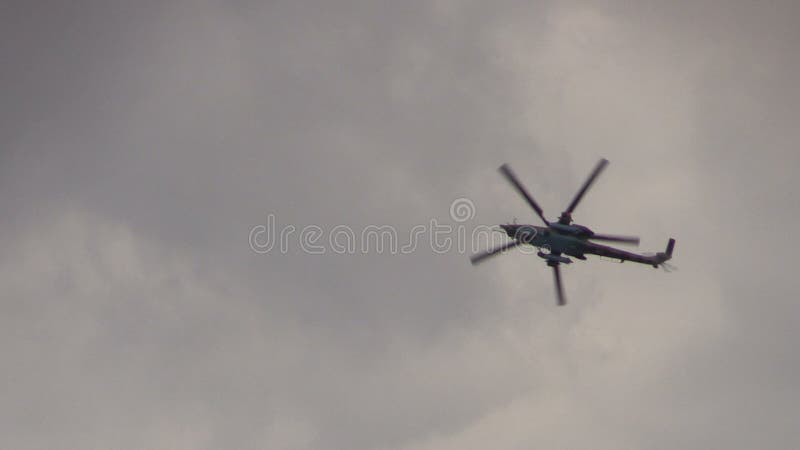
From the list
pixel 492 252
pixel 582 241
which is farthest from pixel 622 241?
pixel 492 252

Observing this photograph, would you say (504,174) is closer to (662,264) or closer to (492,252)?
(492,252)

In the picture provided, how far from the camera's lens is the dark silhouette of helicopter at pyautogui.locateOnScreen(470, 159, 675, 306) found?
135000 millimetres

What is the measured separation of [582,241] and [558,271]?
432 cm

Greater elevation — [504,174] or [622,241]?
[504,174]

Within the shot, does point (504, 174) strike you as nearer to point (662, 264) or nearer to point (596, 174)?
point (596, 174)

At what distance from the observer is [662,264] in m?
138

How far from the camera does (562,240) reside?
135875 mm

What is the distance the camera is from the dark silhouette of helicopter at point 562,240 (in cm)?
13500

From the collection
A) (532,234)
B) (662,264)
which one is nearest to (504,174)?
(532,234)

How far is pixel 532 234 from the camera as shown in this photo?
136875 mm

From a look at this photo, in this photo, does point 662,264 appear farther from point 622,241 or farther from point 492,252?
point 492,252

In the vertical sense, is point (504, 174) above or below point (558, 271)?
above

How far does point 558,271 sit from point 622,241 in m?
8.21

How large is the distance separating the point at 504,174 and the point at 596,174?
1022 centimetres
